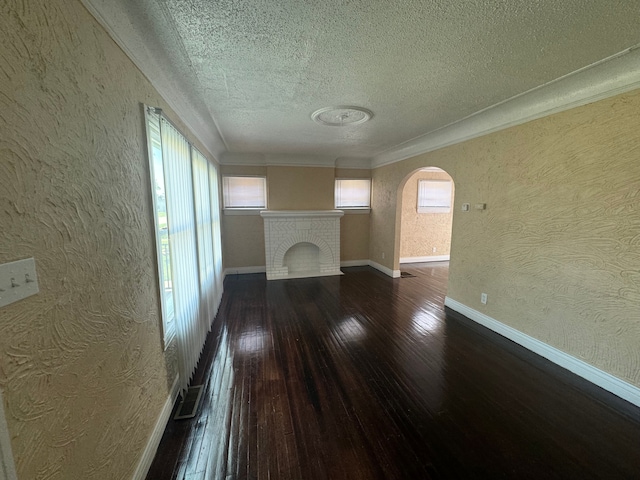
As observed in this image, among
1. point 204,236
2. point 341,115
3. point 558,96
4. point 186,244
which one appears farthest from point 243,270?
point 558,96

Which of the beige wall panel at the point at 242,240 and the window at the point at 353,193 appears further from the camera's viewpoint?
the window at the point at 353,193

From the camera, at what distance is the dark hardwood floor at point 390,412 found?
148cm

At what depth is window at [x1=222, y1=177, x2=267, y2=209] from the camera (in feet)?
17.7

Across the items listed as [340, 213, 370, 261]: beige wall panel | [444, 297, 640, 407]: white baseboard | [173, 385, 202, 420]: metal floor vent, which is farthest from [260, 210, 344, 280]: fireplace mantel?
[173, 385, 202, 420]: metal floor vent

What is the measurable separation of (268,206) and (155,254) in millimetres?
3840

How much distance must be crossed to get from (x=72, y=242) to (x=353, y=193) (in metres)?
5.61

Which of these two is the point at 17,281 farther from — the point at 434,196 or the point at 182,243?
the point at 434,196

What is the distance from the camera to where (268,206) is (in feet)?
17.8

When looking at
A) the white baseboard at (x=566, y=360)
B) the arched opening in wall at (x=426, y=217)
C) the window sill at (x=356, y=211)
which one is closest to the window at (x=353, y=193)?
the window sill at (x=356, y=211)

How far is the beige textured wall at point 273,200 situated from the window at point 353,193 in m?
0.40

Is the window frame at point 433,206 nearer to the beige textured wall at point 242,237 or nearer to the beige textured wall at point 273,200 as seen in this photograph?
the beige textured wall at point 273,200

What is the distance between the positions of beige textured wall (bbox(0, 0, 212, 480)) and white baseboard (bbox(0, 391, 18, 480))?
0.07 ft

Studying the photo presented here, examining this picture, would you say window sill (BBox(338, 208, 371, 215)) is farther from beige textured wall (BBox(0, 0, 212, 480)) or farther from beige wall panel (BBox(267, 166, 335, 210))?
beige textured wall (BBox(0, 0, 212, 480))

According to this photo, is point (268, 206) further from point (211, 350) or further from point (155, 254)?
point (155, 254)
